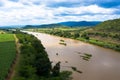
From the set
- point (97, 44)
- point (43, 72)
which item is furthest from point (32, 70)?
point (97, 44)

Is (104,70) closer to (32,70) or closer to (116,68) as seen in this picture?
(116,68)

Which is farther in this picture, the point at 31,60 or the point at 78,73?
the point at 78,73

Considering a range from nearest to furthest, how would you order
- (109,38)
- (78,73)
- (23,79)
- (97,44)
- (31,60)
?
(23,79) → (31,60) → (78,73) → (97,44) → (109,38)

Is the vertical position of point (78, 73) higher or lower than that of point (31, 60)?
lower

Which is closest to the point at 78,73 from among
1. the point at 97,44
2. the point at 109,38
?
the point at 97,44

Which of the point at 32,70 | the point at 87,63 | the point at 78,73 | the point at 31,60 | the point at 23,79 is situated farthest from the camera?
the point at 87,63

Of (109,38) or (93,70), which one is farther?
(109,38)

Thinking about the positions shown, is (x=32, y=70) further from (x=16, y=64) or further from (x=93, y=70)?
(x=93, y=70)

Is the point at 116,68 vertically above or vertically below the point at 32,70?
below

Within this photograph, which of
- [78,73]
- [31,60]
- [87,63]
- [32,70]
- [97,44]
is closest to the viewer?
[32,70]

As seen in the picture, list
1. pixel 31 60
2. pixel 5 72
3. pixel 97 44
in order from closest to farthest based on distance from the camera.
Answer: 1. pixel 5 72
2. pixel 31 60
3. pixel 97 44
